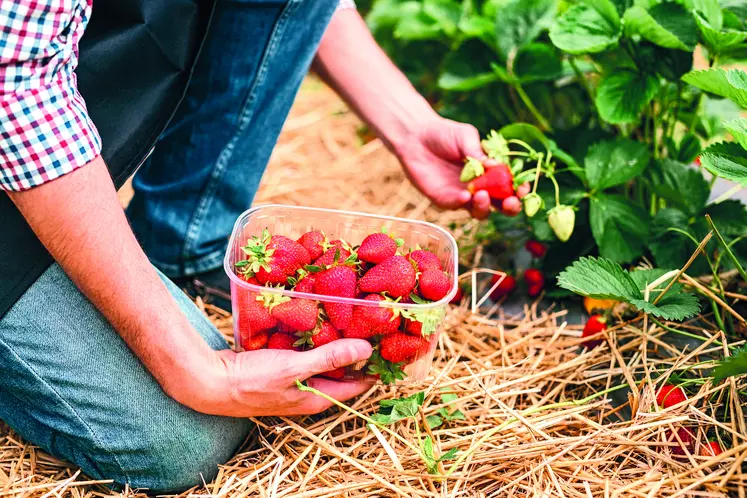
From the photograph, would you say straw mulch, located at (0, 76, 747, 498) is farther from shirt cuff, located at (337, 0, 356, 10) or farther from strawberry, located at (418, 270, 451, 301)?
shirt cuff, located at (337, 0, 356, 10)

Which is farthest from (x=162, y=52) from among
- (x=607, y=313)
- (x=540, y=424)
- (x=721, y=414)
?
(x=721, y=414)

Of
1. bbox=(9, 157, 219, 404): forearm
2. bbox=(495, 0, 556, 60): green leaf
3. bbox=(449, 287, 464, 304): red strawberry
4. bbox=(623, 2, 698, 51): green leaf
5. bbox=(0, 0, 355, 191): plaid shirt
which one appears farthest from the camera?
bbox=(495, 0, 556, 60): green leaf

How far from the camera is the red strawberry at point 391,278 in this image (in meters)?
0.98

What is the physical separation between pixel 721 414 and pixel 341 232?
705 millimetres

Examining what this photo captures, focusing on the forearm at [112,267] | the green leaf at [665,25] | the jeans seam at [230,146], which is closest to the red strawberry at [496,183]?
the green leaf at [665,25]

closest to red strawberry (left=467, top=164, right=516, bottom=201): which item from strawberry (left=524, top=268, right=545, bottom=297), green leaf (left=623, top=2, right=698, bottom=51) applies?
strawberry (left=524, top=268, right=545, bottom=297)

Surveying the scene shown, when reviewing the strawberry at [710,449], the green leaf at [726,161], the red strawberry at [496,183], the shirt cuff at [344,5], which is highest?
the shirt cuff at [344,5]

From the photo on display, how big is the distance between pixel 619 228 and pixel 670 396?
39 centimetres

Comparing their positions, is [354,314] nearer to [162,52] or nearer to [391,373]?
[391,373]

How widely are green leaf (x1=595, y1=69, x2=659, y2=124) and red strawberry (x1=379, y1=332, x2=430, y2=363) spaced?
63 centimetres

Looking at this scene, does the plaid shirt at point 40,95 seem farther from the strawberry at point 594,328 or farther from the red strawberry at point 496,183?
the strawberry at point 594,328

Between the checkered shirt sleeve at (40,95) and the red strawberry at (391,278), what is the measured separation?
0.42 meters

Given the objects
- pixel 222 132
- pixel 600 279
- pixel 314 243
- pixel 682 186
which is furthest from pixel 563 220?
pixel 222 132

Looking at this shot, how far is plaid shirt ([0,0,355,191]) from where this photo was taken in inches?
30.2
